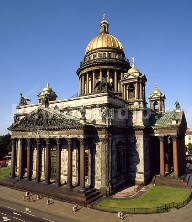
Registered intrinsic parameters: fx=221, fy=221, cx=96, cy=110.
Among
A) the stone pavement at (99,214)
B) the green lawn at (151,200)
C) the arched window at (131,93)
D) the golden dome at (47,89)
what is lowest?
the stone pavement at (99,214)

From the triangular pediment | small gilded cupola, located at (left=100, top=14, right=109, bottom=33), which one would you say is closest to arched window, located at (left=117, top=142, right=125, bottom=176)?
the triangular pediment

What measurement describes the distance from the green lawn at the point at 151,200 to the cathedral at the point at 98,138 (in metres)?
3.21

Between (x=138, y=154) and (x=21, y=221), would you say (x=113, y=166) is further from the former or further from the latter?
(x=21, y=221)

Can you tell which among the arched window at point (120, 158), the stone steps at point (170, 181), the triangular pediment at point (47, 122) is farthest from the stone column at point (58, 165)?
the stone steps at point (170, 181)

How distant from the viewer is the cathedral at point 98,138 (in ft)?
110

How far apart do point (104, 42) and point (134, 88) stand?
15.9 m

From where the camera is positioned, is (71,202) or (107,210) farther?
(71,202)

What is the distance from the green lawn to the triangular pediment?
1135 centimetres

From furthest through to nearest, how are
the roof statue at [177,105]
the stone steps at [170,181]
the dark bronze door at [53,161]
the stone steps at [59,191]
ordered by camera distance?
the roof statue at [177,105], the dark bronze door at [53,161], the stone steps at [170,181], the stone steps at [59,191]

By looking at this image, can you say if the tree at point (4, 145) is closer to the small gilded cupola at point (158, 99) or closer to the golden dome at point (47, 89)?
the golden dome at point (47, 89)

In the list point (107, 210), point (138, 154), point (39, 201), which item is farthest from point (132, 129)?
point (39, 201)

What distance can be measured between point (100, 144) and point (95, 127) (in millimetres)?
2713

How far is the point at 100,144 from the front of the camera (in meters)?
34.0

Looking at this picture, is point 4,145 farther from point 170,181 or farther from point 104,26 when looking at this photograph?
point 170,181
